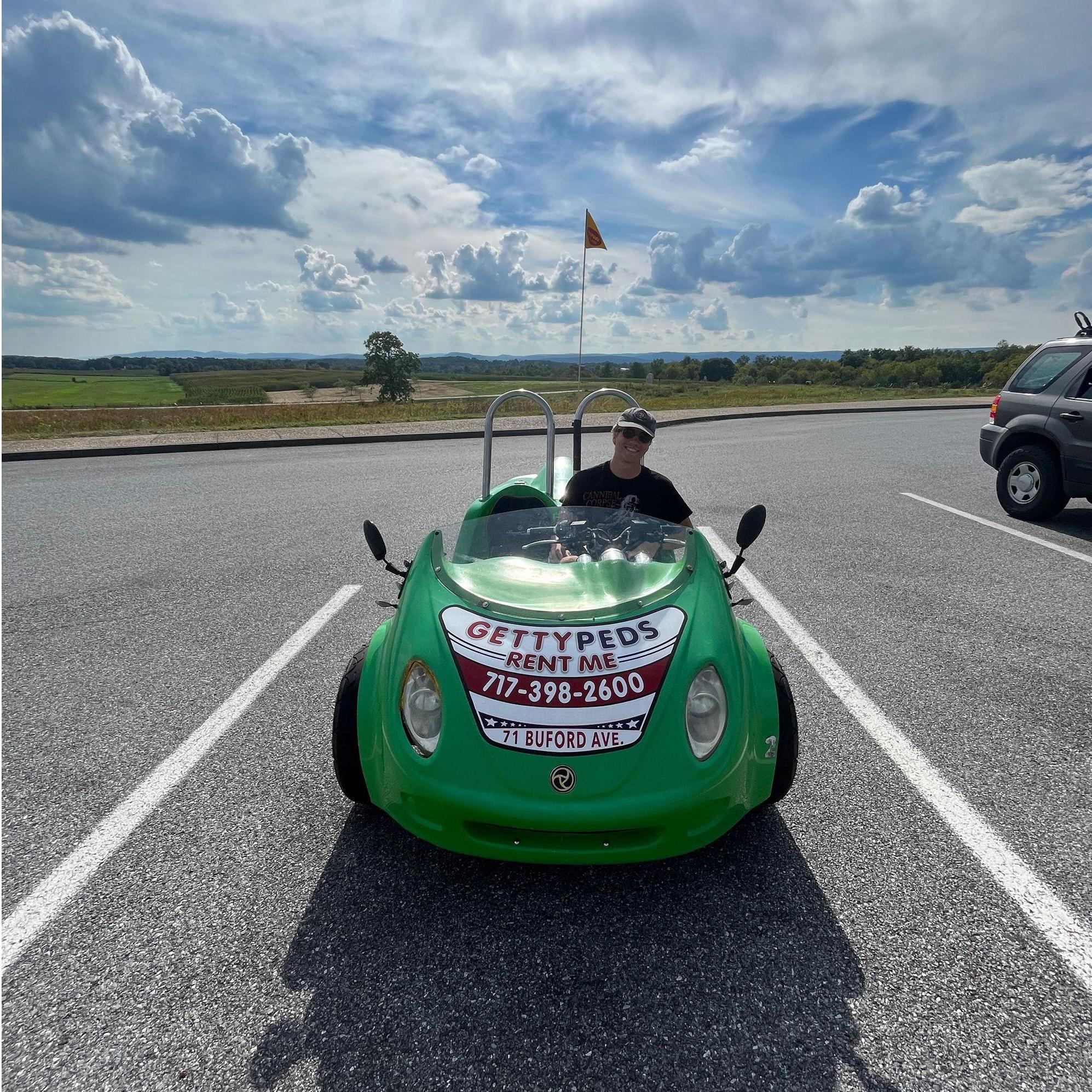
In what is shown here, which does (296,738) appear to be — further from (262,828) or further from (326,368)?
(326,368)

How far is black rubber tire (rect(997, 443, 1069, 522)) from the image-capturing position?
7535 mm

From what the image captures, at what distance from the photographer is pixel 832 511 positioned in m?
8.28

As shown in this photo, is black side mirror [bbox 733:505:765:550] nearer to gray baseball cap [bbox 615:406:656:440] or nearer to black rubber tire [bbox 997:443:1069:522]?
gray baseball cap [bbox 615:406:656:440]

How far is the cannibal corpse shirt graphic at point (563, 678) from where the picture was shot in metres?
2.13

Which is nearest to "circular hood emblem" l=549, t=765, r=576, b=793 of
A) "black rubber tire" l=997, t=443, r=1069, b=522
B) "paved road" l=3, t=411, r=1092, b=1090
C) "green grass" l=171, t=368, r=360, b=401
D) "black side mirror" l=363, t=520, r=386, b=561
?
"paved road" l=3, t=411, r=1092, b=1090

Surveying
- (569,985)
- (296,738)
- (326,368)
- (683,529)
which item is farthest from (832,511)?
(326,368)

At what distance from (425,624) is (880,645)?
3073mm

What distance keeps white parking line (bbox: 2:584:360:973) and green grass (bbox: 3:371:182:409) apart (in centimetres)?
5031

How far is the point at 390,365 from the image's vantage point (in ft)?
209

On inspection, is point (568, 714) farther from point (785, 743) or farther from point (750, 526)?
point (750, 526)

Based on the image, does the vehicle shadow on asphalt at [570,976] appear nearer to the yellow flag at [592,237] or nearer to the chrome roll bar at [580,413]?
the chrome roll bar at [580,413]

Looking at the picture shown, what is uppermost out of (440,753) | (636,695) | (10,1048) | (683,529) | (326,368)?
(683,529)

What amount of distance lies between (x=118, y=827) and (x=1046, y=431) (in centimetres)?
850

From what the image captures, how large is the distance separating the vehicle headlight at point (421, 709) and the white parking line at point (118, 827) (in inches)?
48.8
